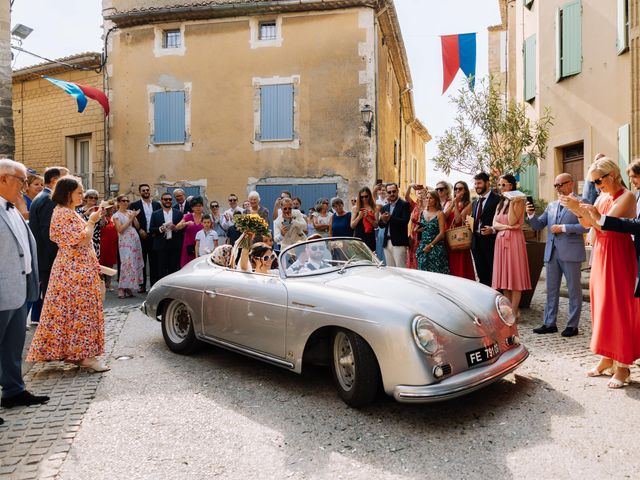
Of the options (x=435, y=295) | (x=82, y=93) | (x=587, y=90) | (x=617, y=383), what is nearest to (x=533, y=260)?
(x=617, y=383)

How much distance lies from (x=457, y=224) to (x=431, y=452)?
4.56m

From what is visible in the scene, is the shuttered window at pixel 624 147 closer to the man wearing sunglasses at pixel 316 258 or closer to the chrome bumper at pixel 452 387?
the man wearing sunglasses at pixel 316 258

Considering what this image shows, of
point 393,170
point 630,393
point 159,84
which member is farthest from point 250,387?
point 393,170

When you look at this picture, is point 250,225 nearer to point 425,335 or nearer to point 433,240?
point 425,335

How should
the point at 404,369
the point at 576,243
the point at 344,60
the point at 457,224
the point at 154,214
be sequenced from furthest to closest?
the point at 344,60
the point at 154,214
the point at 457,224
the point at 576,243
the point at 404,369

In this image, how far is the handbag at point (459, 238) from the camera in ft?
23.2

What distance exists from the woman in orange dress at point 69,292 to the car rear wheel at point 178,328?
0.88 m

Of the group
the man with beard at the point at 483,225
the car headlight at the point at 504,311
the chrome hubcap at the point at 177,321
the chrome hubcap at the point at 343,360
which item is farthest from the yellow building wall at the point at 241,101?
the chrome hubcap at the point at 343,360

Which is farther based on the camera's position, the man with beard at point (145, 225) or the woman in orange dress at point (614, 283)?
the man with beard at point (145, 225)

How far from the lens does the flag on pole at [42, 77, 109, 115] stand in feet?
50.3

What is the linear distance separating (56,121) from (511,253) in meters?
16.6

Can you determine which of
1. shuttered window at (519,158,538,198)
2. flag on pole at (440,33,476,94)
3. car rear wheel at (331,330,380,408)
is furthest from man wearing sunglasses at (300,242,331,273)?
flag on pole at (440,33,476,94)

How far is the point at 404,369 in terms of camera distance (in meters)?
3.53

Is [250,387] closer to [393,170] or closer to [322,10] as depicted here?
[322,10]
